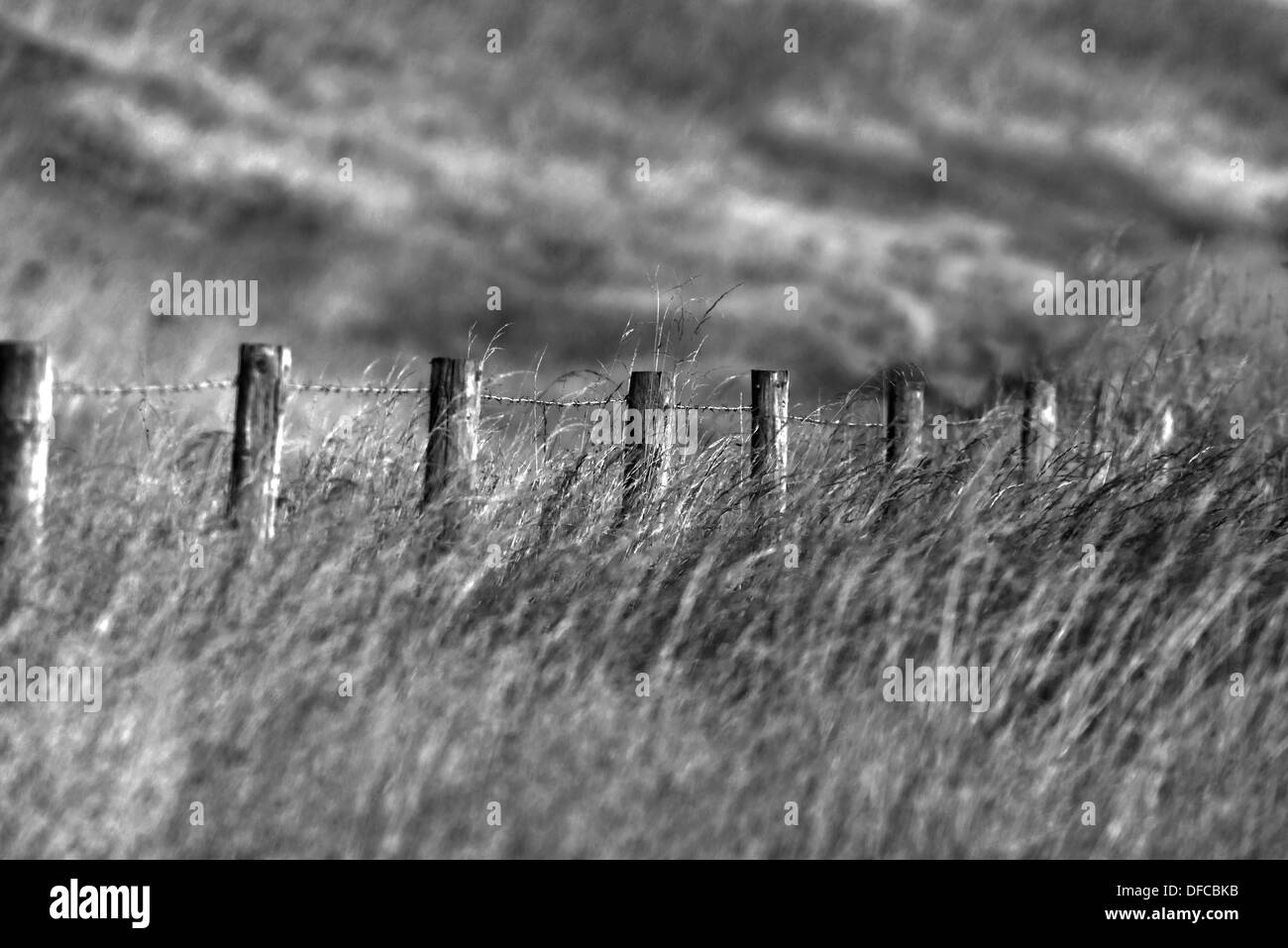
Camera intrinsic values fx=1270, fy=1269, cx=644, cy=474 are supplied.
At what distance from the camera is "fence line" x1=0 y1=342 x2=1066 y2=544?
3.67 metres

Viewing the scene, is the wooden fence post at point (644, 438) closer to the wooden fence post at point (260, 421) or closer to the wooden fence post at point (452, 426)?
the wooden fence post at point (452, 426)

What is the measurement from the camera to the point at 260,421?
4.44 m

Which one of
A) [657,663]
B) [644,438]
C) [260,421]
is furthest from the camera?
[644,438]

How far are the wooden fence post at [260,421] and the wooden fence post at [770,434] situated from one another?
5.84 ft

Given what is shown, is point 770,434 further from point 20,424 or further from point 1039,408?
point 20,424

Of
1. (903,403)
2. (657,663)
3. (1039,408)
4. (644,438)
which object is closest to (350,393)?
(644,438)

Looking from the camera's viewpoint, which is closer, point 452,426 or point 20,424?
point 20,424

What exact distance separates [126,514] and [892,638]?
8.12ft

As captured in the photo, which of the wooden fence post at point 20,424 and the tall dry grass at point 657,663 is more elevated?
the wooden fence post at point 20,424

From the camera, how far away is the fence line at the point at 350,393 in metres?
3.67

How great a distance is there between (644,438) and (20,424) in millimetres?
2728

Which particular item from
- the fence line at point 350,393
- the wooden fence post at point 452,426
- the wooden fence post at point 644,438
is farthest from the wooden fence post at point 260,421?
the wooden fence post at point 644,438
